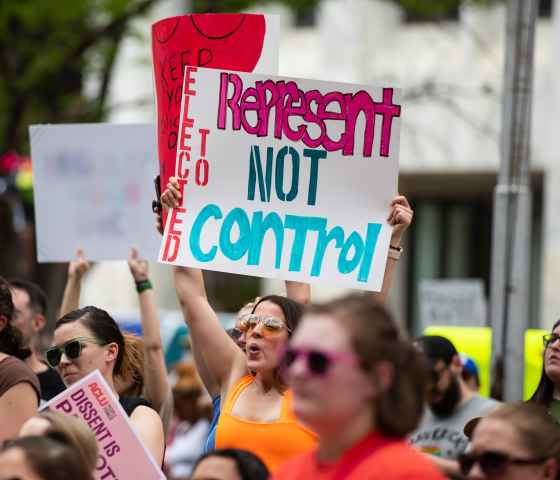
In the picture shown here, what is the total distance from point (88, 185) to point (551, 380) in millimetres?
3547

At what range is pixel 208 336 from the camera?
189 inches

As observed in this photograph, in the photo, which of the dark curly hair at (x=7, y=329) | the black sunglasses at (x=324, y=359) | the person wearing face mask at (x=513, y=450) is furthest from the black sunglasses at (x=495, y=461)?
the dark curly hair at (x=7, y=329)

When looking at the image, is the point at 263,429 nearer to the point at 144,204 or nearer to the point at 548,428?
the point at 548,428

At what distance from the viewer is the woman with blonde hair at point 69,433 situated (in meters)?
3.64

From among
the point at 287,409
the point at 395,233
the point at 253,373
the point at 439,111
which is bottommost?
the point at 287,409

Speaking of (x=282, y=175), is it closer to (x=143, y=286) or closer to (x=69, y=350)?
(x=69, y=350)

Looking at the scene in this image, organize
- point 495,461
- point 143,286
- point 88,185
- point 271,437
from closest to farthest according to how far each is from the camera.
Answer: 1. point 495,461
2. point 271,437
3. point 143,286
4. point 88,185

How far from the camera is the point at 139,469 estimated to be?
442 centimetres

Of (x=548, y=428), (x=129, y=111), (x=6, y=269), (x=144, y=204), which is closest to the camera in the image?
(x=548, y=428)

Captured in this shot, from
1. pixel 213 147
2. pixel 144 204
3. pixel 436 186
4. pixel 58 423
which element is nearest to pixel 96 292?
pixel 436 186

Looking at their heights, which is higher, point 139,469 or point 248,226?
point 248,226

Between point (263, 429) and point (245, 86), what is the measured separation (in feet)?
5.09

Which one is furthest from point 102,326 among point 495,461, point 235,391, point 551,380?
point 495,461

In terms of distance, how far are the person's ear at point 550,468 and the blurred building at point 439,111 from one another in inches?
594
